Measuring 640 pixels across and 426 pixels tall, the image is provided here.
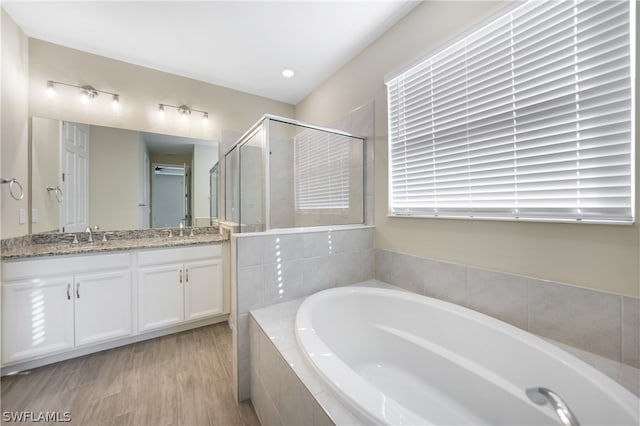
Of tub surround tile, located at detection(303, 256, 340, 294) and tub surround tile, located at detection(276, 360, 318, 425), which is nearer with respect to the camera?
tub surround tile, located at detection(276, 360, 318, 425)

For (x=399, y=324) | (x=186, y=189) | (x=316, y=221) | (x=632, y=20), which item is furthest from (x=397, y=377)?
(x=186, y=189)

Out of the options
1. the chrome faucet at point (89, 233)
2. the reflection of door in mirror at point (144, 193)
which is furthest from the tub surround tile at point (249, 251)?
the chrome faucet at point (89, 233)

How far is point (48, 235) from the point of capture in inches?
81.0

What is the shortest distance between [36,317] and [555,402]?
118 inches

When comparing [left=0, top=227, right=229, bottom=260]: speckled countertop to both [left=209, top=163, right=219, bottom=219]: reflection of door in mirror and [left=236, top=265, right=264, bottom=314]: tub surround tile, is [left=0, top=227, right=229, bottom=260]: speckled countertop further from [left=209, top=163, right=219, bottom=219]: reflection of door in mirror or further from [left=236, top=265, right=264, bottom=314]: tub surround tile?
[left=236, top=265, right=264, bottom=314]: tub surround tile

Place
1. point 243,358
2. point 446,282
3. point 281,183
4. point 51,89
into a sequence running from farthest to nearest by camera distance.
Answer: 1. point 281,183
2. point 51,89
3. point 446,282
4. point 243,358

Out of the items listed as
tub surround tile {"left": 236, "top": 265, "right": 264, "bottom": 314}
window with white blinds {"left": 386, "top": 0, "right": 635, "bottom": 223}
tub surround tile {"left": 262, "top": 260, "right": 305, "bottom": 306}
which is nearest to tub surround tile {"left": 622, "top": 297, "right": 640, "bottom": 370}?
window with white blinds {"left": 386, "top": 0, "right": 635, "bottom": 223}

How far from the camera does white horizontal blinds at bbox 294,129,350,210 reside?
2.34 metres

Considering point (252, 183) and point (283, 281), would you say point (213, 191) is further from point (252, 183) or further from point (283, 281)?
point (283, 281)

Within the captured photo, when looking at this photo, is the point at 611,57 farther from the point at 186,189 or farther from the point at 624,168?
the point at 186,189

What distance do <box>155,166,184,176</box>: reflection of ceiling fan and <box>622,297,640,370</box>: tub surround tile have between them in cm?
332

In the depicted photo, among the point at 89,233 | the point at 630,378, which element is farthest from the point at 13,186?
the point at 630,378

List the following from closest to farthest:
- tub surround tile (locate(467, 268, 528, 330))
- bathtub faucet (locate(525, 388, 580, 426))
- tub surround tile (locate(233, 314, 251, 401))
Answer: bathtub faucet (locate(525, 388, 580, 426))
tub surround tile (locate(467, 268, 528, 330))
tub surround tile (locate(233, 314, 251, 401))

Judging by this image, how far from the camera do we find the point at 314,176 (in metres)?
2.67
